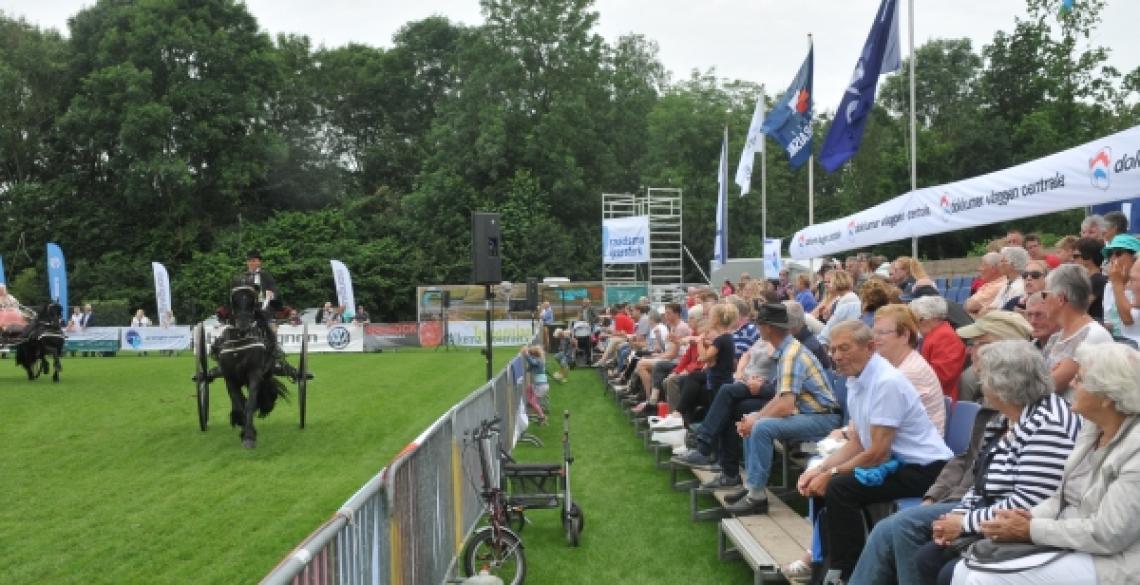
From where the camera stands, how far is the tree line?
1924 inches

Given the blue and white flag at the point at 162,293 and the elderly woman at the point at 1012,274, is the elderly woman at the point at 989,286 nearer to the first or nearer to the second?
the elderly woman at the point at 1012,274

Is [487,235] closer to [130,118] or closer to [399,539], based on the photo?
[399,539]

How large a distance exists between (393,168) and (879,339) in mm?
56124

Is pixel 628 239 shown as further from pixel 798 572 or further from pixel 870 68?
pixel 798 572

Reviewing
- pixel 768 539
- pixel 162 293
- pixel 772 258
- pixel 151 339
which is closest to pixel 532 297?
pixel 772 258

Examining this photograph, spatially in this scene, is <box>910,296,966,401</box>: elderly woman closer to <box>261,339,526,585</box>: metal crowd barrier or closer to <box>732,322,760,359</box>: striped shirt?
<box>261,339,526,585</box>: metal crowd barrier

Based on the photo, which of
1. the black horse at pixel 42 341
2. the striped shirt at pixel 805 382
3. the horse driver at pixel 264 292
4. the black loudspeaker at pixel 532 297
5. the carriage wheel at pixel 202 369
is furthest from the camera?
the black loudspeaker at pixel 532 297

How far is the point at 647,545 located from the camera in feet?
26.7

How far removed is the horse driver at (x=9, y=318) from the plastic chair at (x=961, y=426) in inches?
831

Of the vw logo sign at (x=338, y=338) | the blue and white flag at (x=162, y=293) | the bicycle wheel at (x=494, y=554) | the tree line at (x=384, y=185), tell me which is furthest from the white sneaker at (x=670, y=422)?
the tree line at (x=384, y=185)

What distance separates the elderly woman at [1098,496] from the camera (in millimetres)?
3742

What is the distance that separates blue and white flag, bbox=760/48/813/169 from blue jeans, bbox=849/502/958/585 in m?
14.8

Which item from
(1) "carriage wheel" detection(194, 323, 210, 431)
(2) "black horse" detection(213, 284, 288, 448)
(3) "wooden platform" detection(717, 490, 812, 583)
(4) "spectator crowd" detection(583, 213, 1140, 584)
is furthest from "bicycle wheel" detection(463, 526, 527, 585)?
(1) "carriage wheel" detection(194, 323, 210, 431)

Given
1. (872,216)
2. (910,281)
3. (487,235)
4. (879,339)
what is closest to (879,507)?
(879,339)
